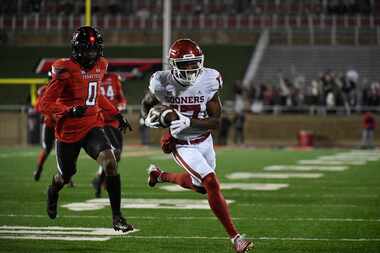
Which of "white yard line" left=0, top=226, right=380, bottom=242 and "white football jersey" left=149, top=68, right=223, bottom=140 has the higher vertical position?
"white football jersey" left=149, top=68, right=223, bottom=140

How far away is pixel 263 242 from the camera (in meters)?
7.55

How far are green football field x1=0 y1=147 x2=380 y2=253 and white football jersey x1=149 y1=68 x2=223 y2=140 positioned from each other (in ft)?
3.12

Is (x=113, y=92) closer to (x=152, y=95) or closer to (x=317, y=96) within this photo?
(x=152, y=95)

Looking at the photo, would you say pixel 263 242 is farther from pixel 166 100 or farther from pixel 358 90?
pixel 358 90

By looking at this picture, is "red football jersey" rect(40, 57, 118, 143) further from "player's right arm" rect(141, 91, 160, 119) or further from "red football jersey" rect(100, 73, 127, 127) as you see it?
"red football jersey" rect(100, 73, 127, 127)

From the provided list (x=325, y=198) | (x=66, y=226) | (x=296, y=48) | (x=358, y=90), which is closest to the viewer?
(x=66, y=226)

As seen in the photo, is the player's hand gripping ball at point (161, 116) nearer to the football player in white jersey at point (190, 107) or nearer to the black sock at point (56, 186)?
the football player in white jersey at point (190, 107)

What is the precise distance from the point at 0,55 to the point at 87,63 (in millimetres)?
25695

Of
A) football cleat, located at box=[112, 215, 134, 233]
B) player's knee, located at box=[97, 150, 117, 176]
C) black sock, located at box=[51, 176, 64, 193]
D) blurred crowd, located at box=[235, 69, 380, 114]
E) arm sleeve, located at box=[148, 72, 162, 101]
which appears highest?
arm sleeve, located at box=[148, 72, 162, 101]

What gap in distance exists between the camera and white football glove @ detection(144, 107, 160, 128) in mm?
7172

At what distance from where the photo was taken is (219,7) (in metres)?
35.4

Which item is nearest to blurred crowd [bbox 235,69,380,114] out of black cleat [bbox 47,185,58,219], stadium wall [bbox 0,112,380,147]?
stadium wall [bbox 0,112,380,147]

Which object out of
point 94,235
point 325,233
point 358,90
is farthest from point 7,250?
point 358,90

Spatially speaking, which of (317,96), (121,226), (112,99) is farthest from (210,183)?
(317,96)
